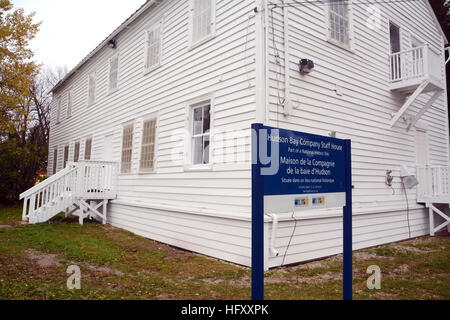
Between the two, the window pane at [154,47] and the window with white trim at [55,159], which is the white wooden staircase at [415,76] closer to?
the window pane at [154,47]

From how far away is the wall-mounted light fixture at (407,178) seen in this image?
9.33 meters

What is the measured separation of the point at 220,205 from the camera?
6871mm

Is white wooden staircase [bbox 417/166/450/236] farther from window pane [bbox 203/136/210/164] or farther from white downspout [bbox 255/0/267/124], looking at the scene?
window pane [bbox 203/136/210/164]

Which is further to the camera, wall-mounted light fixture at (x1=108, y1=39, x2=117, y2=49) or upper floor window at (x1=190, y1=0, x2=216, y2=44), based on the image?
wall-mounted light fixture at (x1=108, y1=39, x2=117, y2=49)

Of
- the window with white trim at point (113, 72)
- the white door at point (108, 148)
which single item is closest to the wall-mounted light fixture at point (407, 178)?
the white door at point (108, 148)

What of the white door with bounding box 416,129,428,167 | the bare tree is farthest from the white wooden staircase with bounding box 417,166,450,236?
the bare tree

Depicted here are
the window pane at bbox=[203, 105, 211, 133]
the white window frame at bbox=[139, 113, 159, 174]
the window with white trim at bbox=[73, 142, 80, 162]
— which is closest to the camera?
the window pane at bbox=[203, 105, 211, 133]

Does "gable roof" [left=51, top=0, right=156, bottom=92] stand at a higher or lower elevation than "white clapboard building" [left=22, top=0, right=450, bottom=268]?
higher

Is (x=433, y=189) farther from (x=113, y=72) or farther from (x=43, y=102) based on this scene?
(x=43, y=102)

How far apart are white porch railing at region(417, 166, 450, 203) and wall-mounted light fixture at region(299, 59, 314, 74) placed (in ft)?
19.0

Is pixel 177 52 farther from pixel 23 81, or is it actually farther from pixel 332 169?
pixel 23 81

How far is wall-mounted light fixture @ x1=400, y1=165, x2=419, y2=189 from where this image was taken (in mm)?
9328

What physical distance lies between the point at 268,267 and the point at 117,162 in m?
7.59

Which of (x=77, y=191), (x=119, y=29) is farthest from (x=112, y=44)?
(x=77, y=191)
